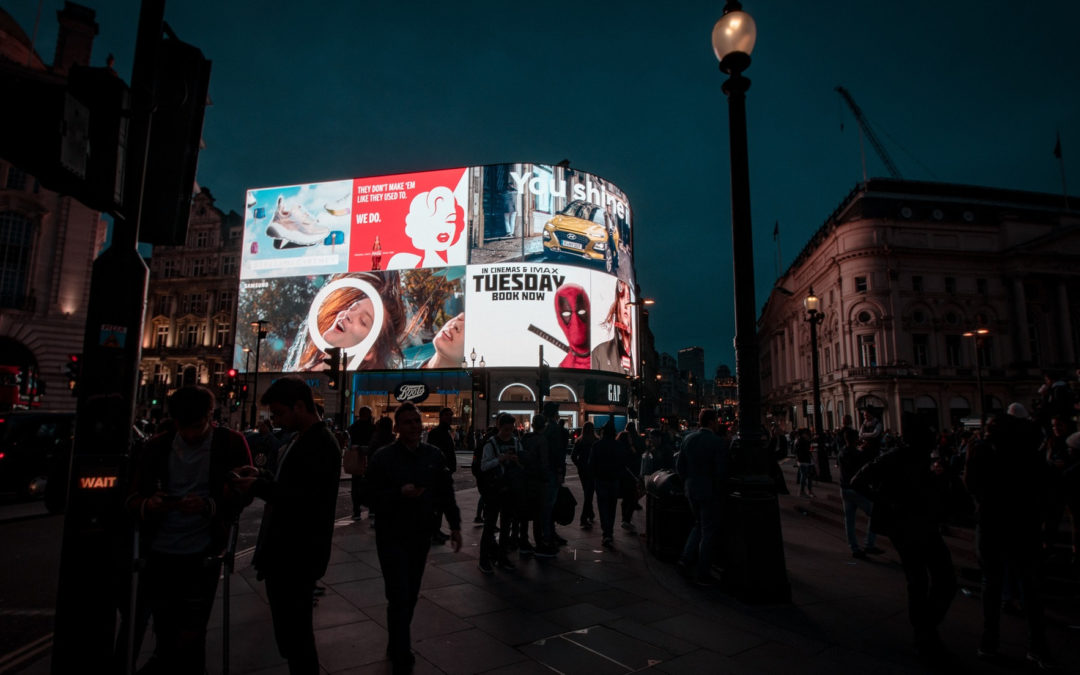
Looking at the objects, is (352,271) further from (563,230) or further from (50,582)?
(50,582)

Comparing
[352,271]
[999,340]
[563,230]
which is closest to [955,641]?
[563,230]

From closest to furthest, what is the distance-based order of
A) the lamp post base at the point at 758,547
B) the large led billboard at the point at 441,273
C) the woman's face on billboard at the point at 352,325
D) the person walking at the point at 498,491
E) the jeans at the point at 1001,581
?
the jeans at the point at 1001,581 → the lamp post base at the point at 758,547 → the person walking at the point at 498,491 → the large led billboard at the point at 441,273 → the woman's face on billboard at the point at 352,325

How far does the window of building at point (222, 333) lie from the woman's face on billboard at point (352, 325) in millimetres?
15861

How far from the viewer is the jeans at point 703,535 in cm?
635

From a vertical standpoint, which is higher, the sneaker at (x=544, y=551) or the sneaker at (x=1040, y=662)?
the sneaker at (x=1040, y=662)

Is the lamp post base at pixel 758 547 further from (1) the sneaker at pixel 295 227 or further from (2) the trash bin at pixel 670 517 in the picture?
(1) the sneaker at pixel 295 227

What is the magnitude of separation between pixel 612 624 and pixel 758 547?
66.0 inches

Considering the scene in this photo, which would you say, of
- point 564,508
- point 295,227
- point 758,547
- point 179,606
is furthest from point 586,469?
point 295,227

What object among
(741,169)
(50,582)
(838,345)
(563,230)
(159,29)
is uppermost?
(563,230)

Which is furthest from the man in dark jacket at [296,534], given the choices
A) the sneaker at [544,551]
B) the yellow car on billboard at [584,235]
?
the yellow car on billboard at [584,235]

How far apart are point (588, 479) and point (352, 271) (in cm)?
4041

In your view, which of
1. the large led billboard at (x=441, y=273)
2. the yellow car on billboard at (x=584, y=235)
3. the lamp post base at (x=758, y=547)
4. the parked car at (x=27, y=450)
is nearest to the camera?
the lamp post base at (x=758, y=547)

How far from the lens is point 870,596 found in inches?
239

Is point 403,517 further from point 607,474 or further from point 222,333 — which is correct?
point 222,333
